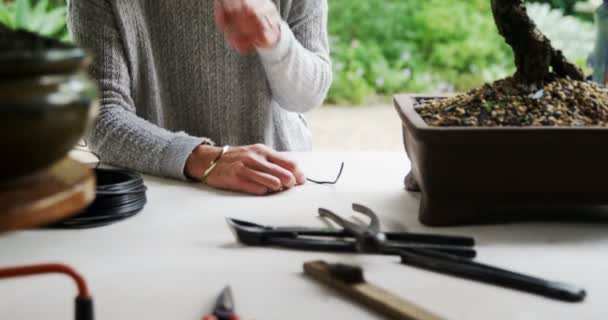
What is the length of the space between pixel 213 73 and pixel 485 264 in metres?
0.94

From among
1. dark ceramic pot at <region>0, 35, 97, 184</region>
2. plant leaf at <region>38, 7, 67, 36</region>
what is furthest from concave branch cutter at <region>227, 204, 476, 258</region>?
plant leaf at <region>38, 7, 67, 36</region>

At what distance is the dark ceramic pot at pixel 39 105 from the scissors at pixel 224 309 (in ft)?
0.84

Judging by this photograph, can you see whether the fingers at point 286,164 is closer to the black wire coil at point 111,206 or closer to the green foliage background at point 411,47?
the black wire coil at point 111,206

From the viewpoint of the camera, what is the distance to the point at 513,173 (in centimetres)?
91

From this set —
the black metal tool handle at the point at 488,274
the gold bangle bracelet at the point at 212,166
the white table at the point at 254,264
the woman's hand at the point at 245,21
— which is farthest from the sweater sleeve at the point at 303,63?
the black metal tool handle at the point at 488,274

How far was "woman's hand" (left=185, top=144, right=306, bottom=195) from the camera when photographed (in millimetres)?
1062

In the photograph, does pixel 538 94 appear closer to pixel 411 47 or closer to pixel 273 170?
pixel 273 170

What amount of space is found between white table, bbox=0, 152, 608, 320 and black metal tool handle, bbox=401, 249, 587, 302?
11 millimetres

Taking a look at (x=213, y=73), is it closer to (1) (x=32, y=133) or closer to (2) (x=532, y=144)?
(2) (x=532, y=144)

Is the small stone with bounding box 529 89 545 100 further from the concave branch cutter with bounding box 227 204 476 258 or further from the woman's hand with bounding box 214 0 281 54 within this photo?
the woman's hand with bounding box 214 0 281 54

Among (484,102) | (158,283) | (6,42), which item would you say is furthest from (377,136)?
(6,42)

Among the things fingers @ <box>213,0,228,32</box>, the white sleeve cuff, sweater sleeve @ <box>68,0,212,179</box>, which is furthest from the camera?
the white sleeve cuff

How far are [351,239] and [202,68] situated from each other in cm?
82

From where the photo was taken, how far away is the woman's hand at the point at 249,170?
1062 millimetres
